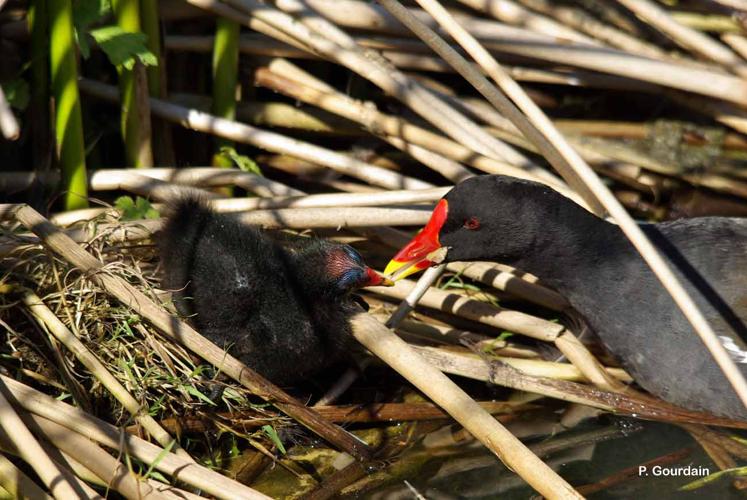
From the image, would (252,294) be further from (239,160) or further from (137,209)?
(239,160)

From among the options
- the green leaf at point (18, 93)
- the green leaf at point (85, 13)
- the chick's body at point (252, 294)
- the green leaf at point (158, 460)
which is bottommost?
the green leaf at point (158, 460)

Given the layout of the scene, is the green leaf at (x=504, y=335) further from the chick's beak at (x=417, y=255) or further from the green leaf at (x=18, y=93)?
the green leaf at (x=18, y=93)

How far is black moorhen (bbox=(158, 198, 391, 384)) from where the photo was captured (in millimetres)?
2902

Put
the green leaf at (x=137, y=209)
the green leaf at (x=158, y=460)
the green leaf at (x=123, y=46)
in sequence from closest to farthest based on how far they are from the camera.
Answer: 1. the green leaf at (x=158, y=460)
2. the green leaf at (x=123, y=46)
3. the green leaf at (x=137, y=209)

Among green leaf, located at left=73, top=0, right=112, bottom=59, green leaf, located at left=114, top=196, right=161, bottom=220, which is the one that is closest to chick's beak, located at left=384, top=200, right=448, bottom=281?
green leaf, located at left=114, top=196, right=161, bottom=220

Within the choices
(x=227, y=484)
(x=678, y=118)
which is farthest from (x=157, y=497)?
(x=678, y=118)

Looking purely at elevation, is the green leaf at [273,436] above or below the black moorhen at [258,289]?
below

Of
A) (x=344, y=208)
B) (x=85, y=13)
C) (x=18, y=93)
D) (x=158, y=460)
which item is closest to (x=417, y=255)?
(x=344, y=208)

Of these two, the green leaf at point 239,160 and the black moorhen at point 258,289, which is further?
the green leaf at point 239,160

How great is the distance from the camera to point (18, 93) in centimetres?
343

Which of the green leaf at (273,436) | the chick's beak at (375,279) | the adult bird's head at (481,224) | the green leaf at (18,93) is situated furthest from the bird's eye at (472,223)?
the green leaf at (18,93)

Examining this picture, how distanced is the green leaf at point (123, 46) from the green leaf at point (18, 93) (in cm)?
38

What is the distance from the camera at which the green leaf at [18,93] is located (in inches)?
135

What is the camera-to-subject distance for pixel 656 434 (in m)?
3.22
